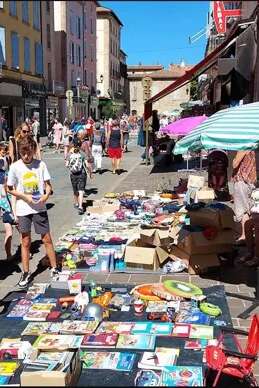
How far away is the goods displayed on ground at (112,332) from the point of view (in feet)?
11.6

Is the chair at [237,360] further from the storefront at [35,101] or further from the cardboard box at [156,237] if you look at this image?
the storefront at [35,101]

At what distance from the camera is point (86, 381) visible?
3471 mm

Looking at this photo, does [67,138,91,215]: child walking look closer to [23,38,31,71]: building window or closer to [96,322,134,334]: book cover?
[96,322,134,334]: book cover

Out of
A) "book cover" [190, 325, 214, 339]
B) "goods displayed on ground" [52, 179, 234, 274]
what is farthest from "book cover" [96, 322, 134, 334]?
"goods displayed on ground" [52, 179, 234, 274]

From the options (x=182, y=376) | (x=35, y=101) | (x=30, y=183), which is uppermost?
(x=35, y=101)

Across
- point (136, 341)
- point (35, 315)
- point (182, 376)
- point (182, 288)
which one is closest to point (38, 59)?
point (182, 288)

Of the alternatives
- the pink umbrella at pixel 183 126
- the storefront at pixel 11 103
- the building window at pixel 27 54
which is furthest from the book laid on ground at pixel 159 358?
the storefront at pixel 11 103

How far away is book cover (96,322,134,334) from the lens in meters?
4.46

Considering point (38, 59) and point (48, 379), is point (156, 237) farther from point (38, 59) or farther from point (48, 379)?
point (38, 59)

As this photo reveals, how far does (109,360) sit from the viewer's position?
3.90 m

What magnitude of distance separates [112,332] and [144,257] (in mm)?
1994

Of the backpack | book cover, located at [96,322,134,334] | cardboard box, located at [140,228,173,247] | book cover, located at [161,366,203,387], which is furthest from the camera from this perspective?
the backpack

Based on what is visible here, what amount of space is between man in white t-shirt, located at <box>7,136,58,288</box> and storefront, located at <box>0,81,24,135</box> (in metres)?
26.1

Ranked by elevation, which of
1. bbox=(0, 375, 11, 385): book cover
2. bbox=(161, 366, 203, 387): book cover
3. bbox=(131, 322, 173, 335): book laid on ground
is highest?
bbox=(161, 366, 203, 387): book cover
